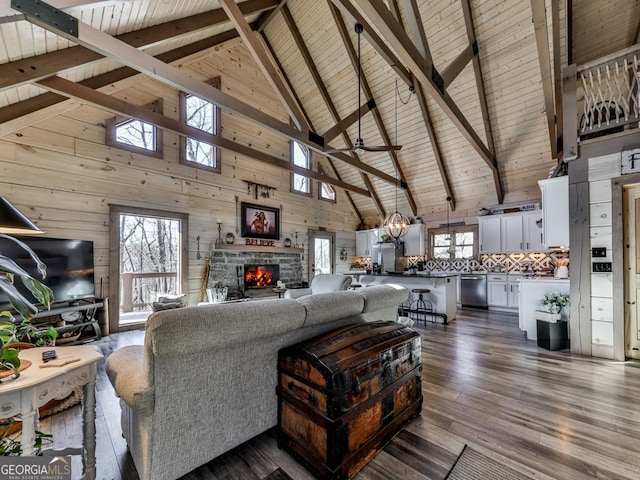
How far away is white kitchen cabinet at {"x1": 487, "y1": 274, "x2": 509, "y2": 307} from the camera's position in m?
6.87

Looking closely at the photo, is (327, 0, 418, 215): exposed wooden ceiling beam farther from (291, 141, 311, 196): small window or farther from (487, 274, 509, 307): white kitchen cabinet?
(487, 274, 509, 307): white kitchen cabinet

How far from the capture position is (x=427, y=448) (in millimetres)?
1977

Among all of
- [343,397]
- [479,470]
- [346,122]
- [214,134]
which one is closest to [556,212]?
[479,470]

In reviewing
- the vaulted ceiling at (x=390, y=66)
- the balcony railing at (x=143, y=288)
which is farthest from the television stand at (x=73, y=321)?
the vaulted ceiling at (x=390, y=66)

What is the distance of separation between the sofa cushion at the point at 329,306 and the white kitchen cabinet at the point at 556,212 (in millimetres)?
3703

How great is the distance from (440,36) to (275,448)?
22.9 feet

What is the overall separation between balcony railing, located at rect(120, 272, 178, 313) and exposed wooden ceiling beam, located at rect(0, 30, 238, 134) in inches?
116

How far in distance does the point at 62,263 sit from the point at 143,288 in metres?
1.58

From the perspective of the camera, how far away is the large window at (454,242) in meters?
7.91

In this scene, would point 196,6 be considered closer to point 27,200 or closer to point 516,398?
point 27,200

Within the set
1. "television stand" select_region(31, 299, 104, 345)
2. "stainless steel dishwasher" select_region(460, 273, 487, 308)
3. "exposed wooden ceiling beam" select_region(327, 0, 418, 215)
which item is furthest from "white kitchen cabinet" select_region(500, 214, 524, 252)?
"television stand" select_region(31, 299, 104, 345)

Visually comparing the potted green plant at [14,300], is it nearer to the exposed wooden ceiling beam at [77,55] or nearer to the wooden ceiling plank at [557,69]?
the exposed wooden ceiling beam at [77,55]

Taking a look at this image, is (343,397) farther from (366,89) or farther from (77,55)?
(366,89)

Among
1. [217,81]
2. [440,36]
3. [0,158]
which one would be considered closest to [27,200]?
[0,158]
